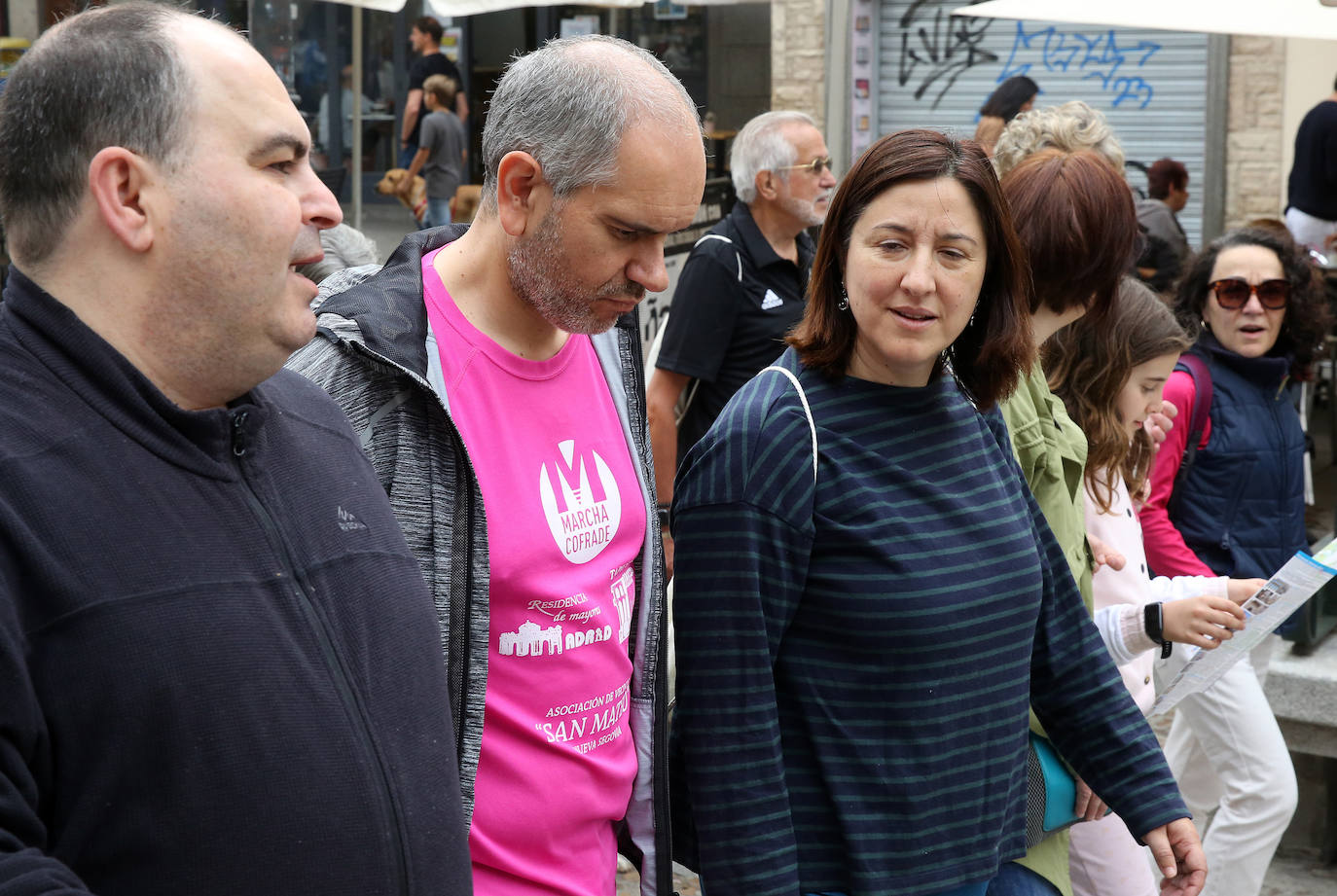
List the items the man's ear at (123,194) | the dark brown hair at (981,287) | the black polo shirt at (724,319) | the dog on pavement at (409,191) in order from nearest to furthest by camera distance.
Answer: the man's ear at (123,194) → the dark brown hair at (981,287) → the black polo shirt at (724,319) → the dog on pavement at (409,191)

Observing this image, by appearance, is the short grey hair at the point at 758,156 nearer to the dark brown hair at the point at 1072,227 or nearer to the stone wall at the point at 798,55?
the dark brown hair at the point at 1072,227

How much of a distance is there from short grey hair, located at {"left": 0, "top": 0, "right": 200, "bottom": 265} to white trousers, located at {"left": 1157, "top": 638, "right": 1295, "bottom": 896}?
330 cm

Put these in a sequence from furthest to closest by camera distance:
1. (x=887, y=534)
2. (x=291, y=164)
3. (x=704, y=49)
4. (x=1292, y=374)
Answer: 1. (x=704, y=49)
2. (x=1292, y=374)
3. (x=887, y=534)
4. (x=291, y=164)

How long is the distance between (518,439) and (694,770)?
56 centimetres

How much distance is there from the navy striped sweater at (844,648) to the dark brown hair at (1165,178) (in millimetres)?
8222

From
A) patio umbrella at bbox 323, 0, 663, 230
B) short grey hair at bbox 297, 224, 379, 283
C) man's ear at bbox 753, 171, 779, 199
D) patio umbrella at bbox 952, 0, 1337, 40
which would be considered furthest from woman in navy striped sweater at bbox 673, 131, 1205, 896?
patio umbrella at bbox 323, 0, 663, 230

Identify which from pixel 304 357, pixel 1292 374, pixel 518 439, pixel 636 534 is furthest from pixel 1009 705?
pixel 1292 374

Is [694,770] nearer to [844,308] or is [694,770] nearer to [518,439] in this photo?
[518,439]

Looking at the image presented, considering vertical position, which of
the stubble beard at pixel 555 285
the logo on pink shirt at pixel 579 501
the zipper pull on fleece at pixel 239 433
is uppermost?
the stubble beard at pixel 555 285

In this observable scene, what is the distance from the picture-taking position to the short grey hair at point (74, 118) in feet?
4.55

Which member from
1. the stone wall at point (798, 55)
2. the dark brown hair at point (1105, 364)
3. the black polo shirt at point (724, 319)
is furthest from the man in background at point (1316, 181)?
the dark brown hair at point (1105, 364)

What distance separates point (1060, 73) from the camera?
43.1 ft

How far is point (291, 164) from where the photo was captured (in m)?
1.51

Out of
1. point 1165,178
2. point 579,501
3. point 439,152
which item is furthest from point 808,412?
point 439,152
